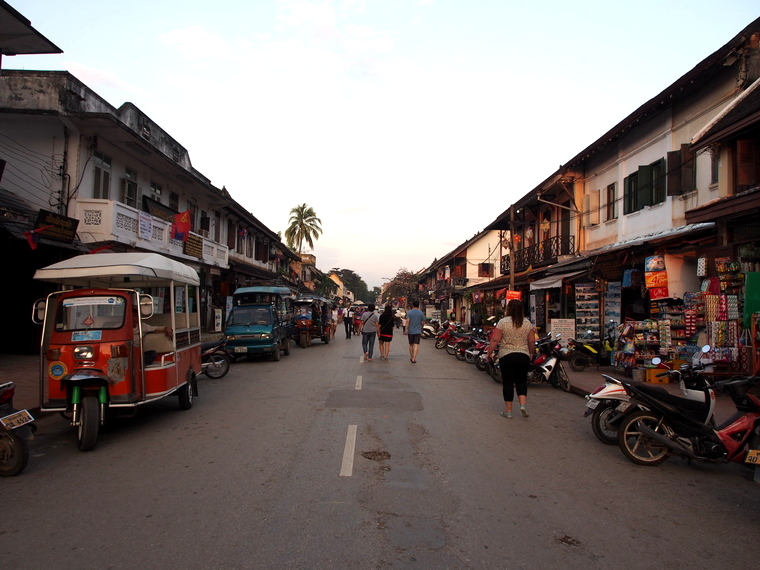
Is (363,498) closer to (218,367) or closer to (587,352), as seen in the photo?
(218,367)

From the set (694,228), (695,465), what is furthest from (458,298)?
(695,465)

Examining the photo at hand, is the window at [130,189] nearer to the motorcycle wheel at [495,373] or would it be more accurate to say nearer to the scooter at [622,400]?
the motorcycle wheel at [495,373]

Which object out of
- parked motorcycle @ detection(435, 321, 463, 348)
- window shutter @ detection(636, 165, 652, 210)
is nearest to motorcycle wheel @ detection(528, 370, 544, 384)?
window shutter @ detection(636, 165, 652, 210)

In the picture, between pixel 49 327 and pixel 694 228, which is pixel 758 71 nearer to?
pixel 694 228

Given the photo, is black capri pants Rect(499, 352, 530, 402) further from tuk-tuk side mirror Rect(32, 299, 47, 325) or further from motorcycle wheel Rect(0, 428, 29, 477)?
tuk-tuk side mirror Rect(32, 299, 47, 325)

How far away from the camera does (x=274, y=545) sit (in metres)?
4.00

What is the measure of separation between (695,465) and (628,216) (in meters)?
12.4

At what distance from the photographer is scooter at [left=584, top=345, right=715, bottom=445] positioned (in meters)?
6.34

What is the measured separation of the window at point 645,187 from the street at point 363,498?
31.2 feet

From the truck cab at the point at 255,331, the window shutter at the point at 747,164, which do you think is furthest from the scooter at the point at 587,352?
the truck cab at the point at 255,331

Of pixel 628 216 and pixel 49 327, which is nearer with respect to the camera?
pixel 49 327

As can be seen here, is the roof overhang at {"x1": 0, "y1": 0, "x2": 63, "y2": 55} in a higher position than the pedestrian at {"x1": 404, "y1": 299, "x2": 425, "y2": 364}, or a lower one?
higher

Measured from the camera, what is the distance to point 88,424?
6719 mm

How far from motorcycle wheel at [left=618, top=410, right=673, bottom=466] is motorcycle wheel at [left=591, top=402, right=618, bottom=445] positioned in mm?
668
